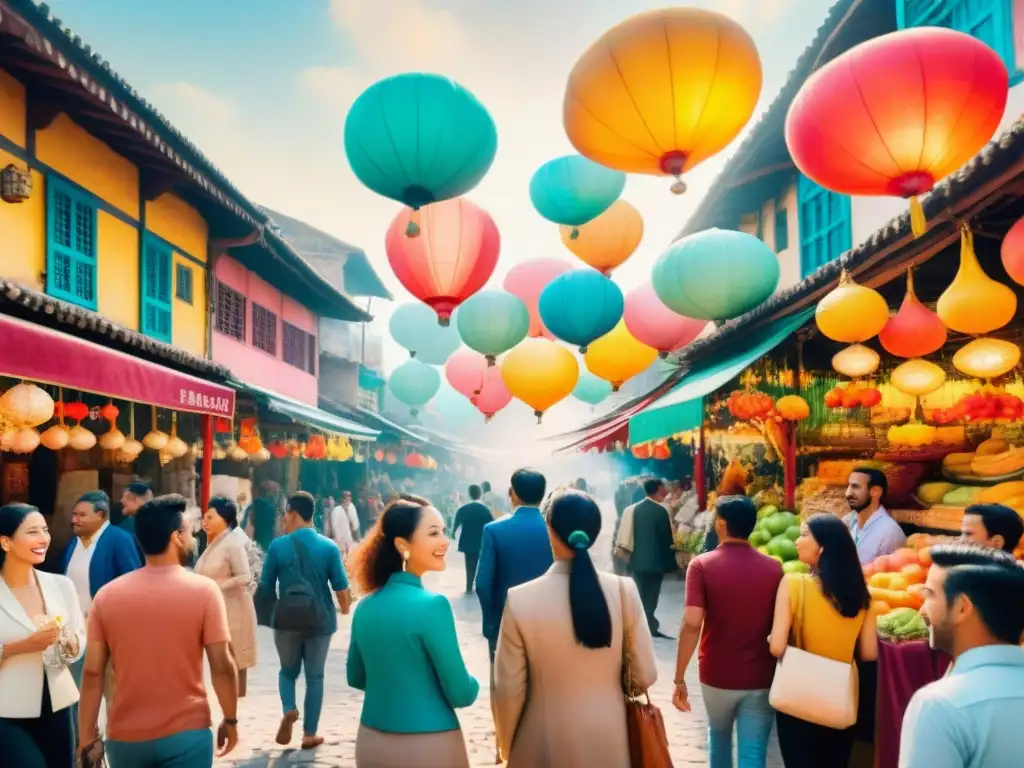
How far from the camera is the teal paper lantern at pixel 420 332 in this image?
12203 millimetres

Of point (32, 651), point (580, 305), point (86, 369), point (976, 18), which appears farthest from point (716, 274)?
point (32, 651)

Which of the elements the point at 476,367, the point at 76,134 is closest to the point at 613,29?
the point at 476,367

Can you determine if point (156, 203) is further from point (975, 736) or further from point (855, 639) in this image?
point (975, 736)

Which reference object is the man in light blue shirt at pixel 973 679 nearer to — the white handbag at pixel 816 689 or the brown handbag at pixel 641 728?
the brown handbag at pixel 641 728

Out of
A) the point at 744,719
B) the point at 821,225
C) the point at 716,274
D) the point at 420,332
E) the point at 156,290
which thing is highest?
the point at 821,225

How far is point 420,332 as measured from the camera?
1229 cm

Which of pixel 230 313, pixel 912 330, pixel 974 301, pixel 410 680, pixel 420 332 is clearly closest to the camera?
pixel 410 680

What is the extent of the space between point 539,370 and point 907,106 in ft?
21.2

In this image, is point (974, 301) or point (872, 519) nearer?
point (974, 301)

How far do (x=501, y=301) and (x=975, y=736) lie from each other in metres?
8.54

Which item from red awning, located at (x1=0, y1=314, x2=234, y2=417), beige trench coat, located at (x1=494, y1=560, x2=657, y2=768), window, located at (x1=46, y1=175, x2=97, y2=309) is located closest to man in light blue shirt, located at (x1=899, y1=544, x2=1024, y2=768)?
beige trench coat, located at (x1=494, y1=560, x2=657, y2=768)

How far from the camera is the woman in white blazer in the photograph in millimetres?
3764

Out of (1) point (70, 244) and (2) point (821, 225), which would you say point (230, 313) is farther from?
(2) point (821, 225)

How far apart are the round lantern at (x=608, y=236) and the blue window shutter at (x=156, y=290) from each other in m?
6.64
